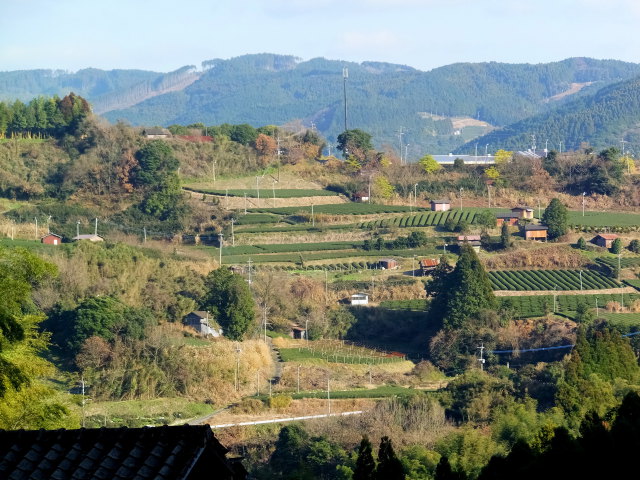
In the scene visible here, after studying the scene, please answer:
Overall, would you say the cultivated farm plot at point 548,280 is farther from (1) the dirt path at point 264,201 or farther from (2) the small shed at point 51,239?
(2) the small shed at point 51,239

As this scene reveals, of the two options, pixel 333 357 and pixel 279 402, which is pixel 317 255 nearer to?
pixel 333 357

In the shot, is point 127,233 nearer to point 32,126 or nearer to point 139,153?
point 139,153

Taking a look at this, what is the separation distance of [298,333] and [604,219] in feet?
60.1

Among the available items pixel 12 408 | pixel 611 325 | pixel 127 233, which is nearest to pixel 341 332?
pixel 611 325

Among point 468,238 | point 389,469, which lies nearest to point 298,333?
point 468,238

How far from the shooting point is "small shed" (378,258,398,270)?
161 ft

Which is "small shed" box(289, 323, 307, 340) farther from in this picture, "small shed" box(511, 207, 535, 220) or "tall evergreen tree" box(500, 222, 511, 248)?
"small shed" box(511, 207, 535, 220)

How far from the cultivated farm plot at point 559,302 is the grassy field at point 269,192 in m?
16.4

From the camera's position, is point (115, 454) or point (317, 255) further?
point (317, 255)

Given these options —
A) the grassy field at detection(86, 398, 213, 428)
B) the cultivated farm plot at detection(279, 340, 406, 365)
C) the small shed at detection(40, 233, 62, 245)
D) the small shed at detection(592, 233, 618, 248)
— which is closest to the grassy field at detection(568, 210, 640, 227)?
the small shed at detection(592, 233, 618, 248)

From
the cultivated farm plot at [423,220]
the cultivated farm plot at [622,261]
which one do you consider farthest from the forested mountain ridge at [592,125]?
the cultivated farm plot at [622,261]

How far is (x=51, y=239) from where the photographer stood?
4947 centimetres

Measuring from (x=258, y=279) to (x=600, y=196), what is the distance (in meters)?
21.6

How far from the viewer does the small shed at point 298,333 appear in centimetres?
4375
